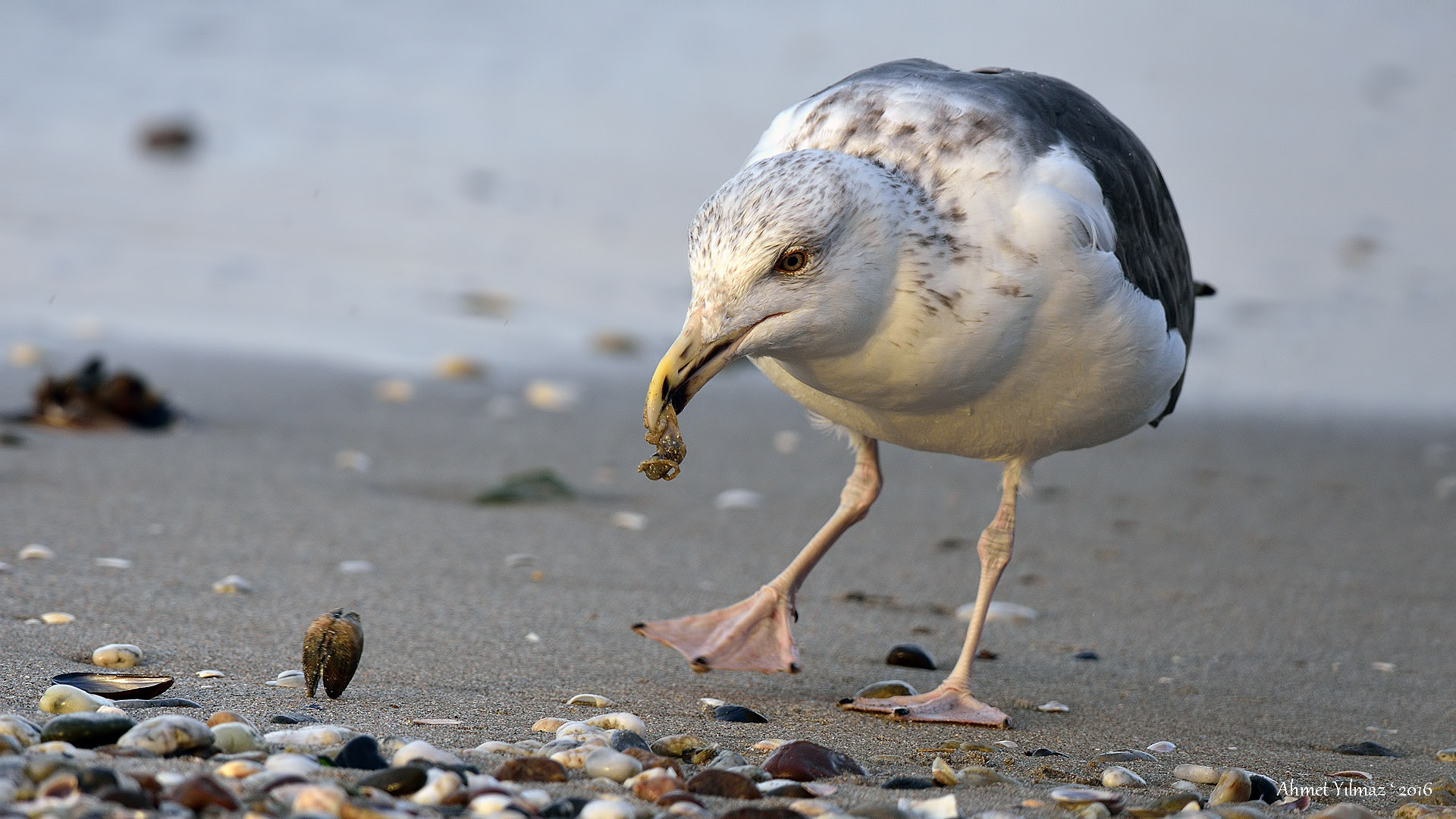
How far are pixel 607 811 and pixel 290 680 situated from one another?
3.95 ft

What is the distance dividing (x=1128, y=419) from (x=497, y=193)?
8297mm

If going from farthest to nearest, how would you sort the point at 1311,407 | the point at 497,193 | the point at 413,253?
the point at 497,193
the point at 413,253
the point at 1311,407

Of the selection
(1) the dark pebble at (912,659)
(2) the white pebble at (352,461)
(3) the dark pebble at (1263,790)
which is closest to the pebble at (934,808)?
(3) the dark pebble at (1263,790)

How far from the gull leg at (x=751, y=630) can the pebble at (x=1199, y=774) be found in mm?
1025

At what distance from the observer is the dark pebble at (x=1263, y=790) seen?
3.01 meters

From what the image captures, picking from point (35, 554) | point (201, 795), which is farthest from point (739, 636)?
point (35, 554)

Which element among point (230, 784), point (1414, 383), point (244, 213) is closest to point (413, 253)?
point (244, 213)

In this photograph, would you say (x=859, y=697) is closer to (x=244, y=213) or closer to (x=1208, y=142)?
(x=244, y=213)

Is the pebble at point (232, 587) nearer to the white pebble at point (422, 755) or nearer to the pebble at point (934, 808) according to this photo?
the white pebble at point (422, 755)

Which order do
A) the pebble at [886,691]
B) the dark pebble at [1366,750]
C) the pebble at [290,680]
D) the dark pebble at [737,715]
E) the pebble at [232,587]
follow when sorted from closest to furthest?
the pebble at [290,680]
the dark pebble at [737,715]
the dark pebble at [1366,750]
the pebble at [886,691]
the pebble at [232,587]

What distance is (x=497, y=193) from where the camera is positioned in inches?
457

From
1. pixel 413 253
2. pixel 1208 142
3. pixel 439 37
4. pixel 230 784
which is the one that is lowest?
pixel 230 784

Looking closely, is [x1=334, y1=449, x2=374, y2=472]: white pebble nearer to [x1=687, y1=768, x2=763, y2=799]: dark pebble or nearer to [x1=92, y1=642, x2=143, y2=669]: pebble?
[x1=92, y1=642, x2=143, y2=669]: pebble

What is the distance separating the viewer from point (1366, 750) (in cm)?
361
